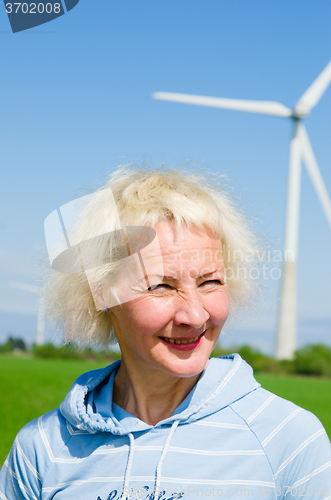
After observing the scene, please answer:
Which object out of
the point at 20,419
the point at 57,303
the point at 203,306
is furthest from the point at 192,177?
the point at 20,419

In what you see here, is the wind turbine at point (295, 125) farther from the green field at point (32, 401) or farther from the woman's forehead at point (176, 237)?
the woman's forehead at point (176, 237)

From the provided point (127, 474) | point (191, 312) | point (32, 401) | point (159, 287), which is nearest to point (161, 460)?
point (127, 474)

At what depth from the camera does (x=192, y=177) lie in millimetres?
2762

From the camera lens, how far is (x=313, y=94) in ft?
76.4

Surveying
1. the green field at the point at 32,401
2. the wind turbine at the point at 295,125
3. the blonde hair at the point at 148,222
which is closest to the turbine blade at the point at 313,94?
the wind turbine at the point at 295,125

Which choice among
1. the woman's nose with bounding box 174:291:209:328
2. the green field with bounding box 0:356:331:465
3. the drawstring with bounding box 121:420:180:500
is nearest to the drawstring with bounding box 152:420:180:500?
the drawstring with bounding box 121:420:180:500

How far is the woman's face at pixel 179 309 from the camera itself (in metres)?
2.37

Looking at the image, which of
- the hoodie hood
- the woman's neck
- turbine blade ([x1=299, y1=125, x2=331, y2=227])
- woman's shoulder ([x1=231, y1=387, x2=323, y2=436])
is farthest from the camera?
turbine blade ([x1=299, y1=125, x2=331, y2=227])

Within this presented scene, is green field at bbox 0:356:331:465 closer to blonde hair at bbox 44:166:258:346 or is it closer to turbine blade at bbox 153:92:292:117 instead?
blonde hair at bbox 44:166:258:346

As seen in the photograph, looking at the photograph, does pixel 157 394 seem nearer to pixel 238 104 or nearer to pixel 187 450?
pixel 187 450

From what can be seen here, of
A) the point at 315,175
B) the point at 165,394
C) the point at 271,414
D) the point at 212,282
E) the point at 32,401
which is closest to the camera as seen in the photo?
the point at 271,414

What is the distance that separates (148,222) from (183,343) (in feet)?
1.97

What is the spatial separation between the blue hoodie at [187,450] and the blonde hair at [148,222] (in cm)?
42

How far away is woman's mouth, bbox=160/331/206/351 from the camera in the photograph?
2.39 meters
